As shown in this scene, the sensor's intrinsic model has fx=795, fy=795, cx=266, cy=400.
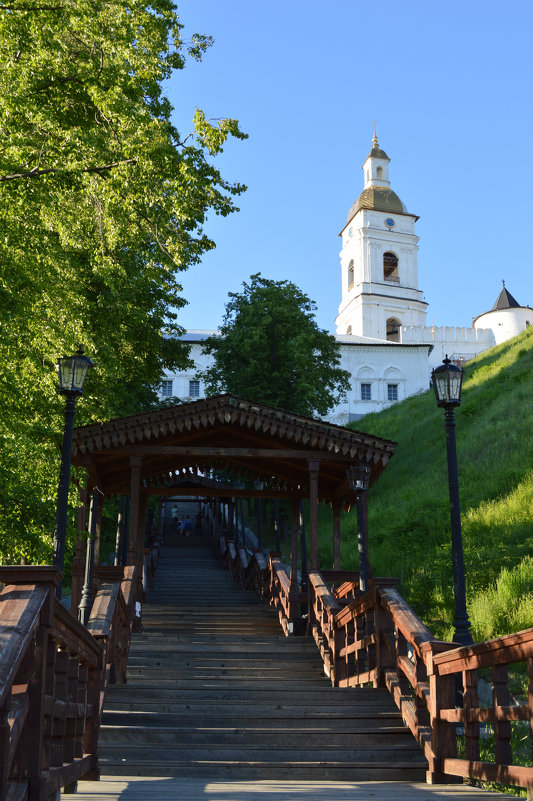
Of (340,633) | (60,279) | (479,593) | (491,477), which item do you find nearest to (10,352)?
(60,279)

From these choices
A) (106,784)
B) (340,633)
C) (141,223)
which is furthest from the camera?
(141,223)

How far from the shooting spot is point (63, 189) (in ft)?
41.2

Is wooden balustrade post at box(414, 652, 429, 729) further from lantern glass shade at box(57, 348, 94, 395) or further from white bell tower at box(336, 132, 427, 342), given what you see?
white bell tower at box(336, 132, 427, 342)

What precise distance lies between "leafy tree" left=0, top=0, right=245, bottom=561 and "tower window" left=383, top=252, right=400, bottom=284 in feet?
220

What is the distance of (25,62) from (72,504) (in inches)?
266

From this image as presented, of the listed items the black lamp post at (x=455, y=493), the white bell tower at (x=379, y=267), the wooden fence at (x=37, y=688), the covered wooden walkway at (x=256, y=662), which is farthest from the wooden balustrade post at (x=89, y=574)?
the white bell tower at (x=379, y=267)

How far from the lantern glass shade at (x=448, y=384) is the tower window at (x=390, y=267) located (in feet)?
233

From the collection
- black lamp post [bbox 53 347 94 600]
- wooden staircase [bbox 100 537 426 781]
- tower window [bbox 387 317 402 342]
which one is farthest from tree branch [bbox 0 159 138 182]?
tower window [bbox 387 317 402 342]

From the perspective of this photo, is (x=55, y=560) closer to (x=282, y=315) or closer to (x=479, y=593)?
(x=479, y=593)

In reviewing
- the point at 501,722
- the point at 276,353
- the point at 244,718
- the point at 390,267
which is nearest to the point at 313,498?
the point at 244,718

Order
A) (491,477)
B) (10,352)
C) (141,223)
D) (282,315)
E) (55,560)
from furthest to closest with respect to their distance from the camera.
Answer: (282,315) → (491,477) → (141,223) → (10,352) → (55,560)

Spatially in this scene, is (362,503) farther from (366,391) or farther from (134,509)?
(366,391)

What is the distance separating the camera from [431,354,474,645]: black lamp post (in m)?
9.09

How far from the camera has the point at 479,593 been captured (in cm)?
1675
